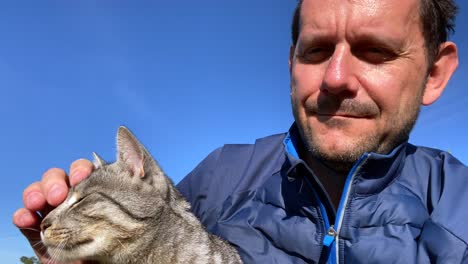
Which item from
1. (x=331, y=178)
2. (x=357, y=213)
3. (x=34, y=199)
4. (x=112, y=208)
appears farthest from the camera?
(x=331, y=178)

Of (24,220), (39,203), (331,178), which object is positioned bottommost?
(331,178)

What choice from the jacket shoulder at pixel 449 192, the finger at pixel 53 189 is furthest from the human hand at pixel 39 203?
the jacket shoulder at pixel 449 192

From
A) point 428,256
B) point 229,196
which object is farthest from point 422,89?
point 229,196

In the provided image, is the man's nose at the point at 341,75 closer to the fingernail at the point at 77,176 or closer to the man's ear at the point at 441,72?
the man's ear at the point at 441,72

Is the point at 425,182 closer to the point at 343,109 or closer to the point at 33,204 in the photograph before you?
the point at 343,109

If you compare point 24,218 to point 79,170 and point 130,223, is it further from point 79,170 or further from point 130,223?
point 130,223

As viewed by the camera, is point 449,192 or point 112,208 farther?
point 112,208

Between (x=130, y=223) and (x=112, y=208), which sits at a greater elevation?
(x=112, y=208)

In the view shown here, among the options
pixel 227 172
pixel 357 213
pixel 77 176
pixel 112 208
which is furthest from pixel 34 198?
pixel 357 213
